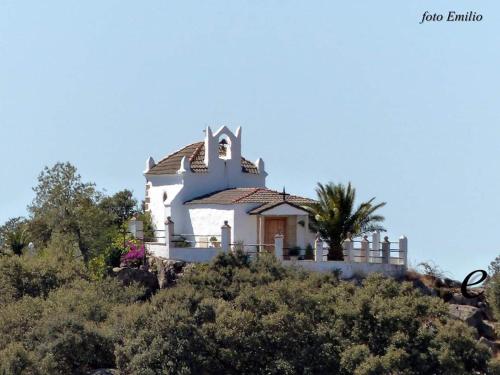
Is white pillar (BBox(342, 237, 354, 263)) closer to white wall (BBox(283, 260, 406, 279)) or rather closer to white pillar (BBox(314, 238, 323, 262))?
white wall (BBox(283, 260, 406, 279))

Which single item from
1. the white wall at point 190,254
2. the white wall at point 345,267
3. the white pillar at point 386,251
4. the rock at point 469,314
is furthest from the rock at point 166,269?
the rock at point 469,314

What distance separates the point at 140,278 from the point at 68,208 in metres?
7.36

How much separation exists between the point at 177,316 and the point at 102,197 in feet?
52.5

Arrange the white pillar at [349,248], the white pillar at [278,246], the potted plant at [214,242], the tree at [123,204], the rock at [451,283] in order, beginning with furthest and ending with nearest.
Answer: the tree at [123,204] → the rock at [451,283] → the potted plant at [214,242] → the white pillar at [349,248] → the white pillar at [278,246]

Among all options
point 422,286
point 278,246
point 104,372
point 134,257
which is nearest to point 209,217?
point 134,257

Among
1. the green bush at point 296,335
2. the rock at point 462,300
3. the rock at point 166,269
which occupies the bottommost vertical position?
the green bush at point 296,335

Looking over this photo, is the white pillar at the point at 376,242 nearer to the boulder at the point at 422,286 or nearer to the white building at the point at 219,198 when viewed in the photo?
the boulder at the point at 422,286

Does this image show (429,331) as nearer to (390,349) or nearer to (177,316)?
(390,349)

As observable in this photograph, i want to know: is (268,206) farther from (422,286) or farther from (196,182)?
(422,286)

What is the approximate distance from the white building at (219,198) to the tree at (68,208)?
9.40 feet

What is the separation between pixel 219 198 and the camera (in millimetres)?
55031

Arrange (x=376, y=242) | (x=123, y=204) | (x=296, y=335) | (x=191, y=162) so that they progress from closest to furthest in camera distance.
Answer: (x=296, y=335) < (x=376, y=242) < (x=191, y=162) < (x=123, y=204)

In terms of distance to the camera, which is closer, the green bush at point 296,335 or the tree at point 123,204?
the green bush at point 296,335

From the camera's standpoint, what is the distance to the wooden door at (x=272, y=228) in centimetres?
5403
